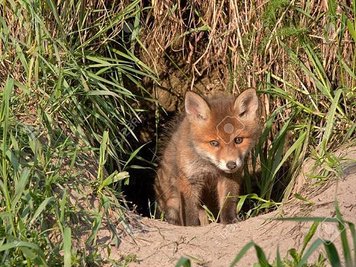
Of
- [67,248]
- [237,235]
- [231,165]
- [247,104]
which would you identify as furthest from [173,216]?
[67,248]

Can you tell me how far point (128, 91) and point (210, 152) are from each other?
73 cm

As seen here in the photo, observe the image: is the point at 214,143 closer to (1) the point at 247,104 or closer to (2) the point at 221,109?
(2) the point at 221,109

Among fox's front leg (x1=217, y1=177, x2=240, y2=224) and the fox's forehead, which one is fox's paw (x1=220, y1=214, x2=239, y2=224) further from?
the fox's forehead

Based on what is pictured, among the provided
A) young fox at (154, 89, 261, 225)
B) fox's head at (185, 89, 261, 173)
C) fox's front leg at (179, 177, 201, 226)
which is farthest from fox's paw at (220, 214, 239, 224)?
fox's head at (185, 89, 261, 173)

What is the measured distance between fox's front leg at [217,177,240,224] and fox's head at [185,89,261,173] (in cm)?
24

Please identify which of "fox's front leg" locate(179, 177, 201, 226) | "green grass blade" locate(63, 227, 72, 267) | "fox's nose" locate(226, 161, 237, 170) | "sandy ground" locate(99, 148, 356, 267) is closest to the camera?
"green grass blade" locate(63, 227, 72, 267)

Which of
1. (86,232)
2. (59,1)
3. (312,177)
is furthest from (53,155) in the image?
(312,177)

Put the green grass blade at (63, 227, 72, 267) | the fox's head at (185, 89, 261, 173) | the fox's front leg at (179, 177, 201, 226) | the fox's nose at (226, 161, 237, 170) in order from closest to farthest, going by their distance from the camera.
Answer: the green grass blade at (63, 227, 72, 267), the fox's nose at (226, 161, 237, 170), the fox's head at (185, 89, 261, 173), the fox's front leg at (179, 177, 201, 226)

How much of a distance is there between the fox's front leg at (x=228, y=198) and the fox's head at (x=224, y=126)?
24 cm

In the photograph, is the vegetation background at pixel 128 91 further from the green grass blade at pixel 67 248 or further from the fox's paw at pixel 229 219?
the fox's paw at pixel 229 219

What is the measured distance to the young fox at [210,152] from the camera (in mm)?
5469

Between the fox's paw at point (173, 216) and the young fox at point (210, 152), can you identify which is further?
the fox's paw at point (173, 216)

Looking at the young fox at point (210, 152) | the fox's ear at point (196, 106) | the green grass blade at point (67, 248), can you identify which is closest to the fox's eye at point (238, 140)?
the young fox at point (210, 152)

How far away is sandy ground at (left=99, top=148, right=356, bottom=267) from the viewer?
165 inches
